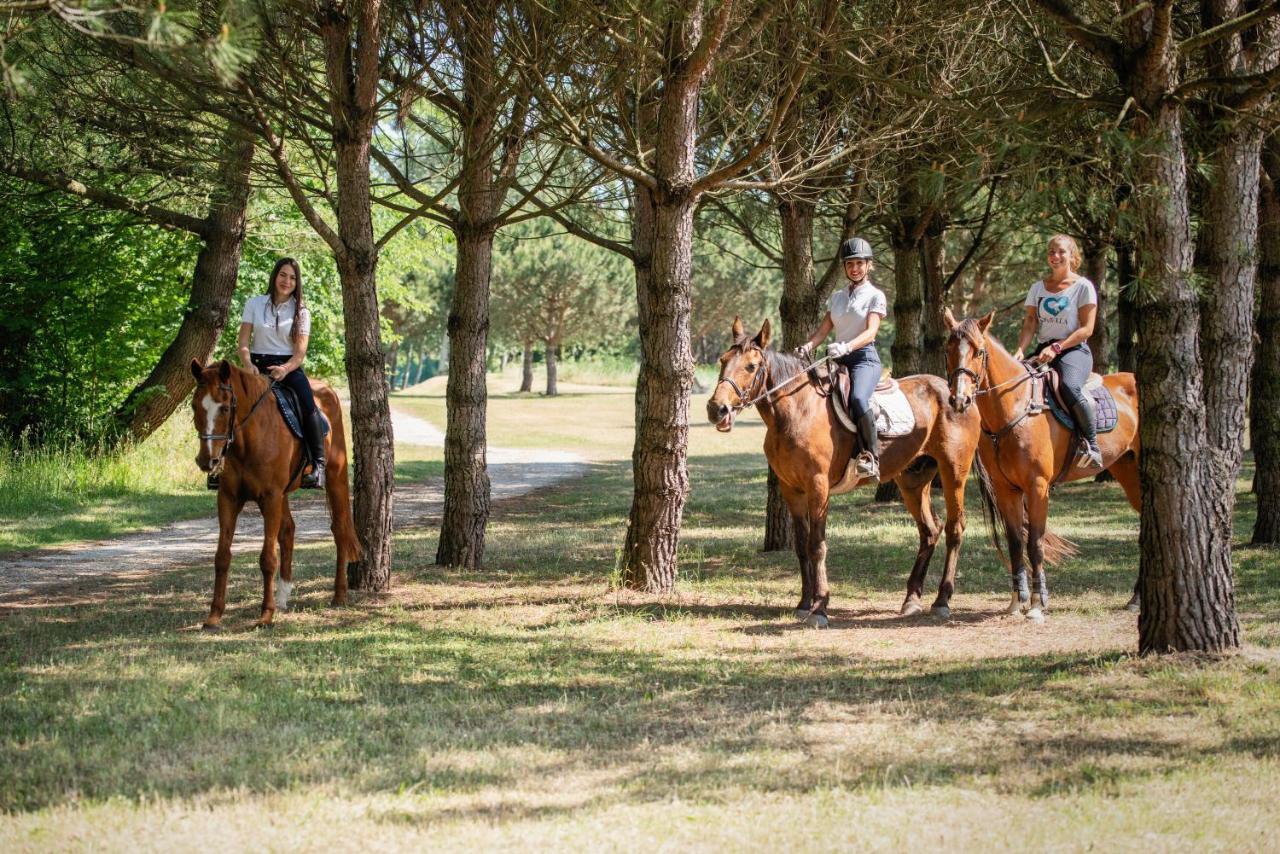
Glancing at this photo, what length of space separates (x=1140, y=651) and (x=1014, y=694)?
102 centimetres

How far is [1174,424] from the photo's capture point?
6.82 m

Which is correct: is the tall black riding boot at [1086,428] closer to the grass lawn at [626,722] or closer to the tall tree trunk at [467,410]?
the grass lawn at [626,722]

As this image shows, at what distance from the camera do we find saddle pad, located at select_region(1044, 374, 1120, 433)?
9.37m

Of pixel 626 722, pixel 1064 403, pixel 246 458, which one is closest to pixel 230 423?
pixel 246 458

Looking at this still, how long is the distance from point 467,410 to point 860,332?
394 centimetres

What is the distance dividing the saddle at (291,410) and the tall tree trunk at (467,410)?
2.38 m

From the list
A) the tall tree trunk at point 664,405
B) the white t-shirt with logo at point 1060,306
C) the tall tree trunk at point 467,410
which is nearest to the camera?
the white t-shirt with logo at point 1060,306

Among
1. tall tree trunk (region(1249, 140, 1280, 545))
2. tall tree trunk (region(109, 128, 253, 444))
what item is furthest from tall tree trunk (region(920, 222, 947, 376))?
tall tree trunk (region(109, 128, 253, 444))

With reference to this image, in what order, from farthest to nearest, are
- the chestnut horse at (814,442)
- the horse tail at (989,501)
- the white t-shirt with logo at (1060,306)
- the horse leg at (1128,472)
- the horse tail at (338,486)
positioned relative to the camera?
the horse leg at (1128,472)
the horse tail at (989,501)
the horse tail at (338,486)
the white t-shirt with logo at (1060,306)
the chestnut horse at (814,442)

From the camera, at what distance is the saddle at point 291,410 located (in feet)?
28.5

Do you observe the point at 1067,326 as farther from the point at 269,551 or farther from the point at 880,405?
the point at 269,551

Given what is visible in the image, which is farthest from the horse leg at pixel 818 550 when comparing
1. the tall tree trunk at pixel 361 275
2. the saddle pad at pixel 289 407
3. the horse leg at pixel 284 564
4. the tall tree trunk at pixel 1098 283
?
the tall tree trunk at pixel 1098 283

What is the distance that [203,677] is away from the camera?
22.6 feet

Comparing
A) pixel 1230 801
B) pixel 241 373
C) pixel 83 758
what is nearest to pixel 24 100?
pixel 241 373
